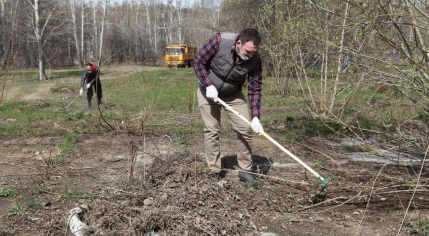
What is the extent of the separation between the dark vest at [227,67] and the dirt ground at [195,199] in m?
0.74

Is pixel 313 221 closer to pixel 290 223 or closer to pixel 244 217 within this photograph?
pixel 290 223

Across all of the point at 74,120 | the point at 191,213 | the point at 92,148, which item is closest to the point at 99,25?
the point at 74,120

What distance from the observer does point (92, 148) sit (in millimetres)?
5379

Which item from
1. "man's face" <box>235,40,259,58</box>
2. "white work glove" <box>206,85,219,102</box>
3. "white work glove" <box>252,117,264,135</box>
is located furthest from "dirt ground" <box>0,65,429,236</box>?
"man's face" <box>235,40,259,58</box>

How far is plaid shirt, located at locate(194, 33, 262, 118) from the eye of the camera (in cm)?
380

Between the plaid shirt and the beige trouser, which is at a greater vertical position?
the plaid shirt

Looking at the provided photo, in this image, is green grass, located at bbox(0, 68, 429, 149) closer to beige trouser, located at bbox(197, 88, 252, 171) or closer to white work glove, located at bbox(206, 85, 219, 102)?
beige trouser, located at bbox(197, 88, 252, 171)

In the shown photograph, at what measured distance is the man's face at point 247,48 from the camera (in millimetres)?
3559

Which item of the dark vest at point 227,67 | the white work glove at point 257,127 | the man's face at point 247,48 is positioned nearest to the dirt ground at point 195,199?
the white work glove at point 257,127

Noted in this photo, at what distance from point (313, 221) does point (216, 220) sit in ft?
2.75

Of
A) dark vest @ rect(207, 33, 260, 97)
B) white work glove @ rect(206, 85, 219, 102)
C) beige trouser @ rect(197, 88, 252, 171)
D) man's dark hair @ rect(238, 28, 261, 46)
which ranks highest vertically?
man's dark hair @ rect(238, 28, 261, 46)

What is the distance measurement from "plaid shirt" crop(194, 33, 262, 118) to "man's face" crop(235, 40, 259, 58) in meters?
0.14

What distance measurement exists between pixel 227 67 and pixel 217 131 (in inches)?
25.8

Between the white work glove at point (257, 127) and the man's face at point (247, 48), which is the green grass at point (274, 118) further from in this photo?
the man's face at point (247, 48)
